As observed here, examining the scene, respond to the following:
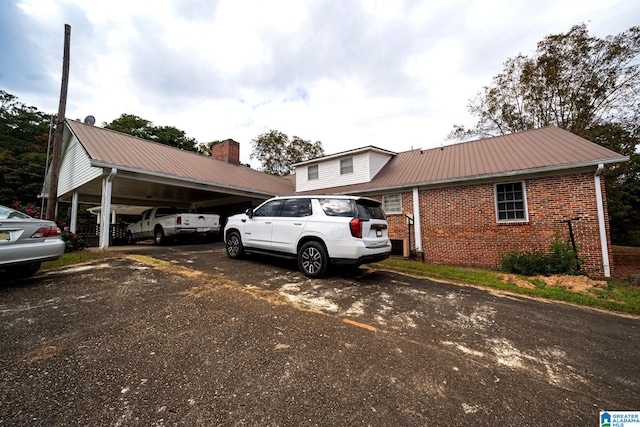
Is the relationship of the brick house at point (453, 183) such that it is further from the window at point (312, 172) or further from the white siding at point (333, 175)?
the window at point (312, 172)

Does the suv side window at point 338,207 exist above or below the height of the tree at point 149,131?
below

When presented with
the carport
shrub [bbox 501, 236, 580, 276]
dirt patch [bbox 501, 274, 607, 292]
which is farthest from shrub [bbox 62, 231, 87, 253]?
shrub [bbox 501, 236, 580, 276]

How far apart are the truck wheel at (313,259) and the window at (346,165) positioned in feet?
29.5

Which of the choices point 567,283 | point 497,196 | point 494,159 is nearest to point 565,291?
point 567,283

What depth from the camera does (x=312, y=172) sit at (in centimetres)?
1573

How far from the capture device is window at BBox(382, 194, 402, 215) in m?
11.7

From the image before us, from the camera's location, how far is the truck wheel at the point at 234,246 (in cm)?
730

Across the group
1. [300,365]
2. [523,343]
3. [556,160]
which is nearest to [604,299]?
[523,343]

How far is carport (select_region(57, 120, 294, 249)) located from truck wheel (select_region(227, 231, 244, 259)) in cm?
448

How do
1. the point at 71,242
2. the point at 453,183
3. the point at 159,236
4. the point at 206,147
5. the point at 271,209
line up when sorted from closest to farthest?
1. the point at 271,209
2. the point at 71,242
3. the point at 453,183
4. the point at 159,236
5. the point at 206,147

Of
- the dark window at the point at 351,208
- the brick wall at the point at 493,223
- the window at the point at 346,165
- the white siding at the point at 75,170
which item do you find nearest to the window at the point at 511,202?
the brick wall at the point at 493,223

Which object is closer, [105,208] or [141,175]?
[105,208]

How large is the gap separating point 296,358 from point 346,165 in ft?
41.0

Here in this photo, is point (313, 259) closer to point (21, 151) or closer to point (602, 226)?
point (602, 226)
